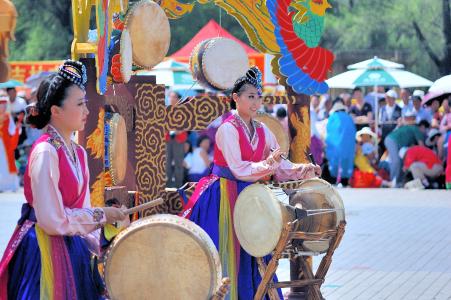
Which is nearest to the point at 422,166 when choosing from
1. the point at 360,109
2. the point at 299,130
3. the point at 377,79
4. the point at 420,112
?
the point at 420,112

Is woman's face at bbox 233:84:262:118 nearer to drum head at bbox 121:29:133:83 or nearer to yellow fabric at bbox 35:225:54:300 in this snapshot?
drum head at bbox 121:29:133:83

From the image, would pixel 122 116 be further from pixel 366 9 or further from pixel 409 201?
pixel 366 9

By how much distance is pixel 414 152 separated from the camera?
17406mm

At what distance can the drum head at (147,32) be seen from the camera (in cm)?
656

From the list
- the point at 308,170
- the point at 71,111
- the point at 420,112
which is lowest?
the point at 420,112

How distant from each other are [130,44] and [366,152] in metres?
12.4

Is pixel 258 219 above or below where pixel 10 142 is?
above

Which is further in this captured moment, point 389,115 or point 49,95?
point 389,115

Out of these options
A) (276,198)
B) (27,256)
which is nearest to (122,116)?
(276,198)

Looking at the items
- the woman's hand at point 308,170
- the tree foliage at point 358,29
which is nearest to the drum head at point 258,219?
the woman's hand at point 308,170

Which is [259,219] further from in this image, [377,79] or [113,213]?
[377,79]

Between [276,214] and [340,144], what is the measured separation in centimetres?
1211

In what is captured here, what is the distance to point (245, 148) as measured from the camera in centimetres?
655

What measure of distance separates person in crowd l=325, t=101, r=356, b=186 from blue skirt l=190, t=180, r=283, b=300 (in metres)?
11.4
